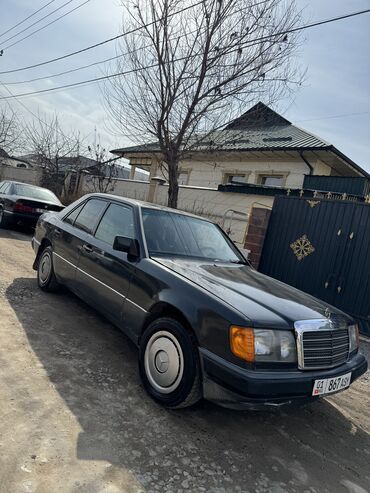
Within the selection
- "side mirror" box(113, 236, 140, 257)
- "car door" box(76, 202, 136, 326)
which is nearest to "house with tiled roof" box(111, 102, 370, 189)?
"car door" box(76, 202, 136, 326)

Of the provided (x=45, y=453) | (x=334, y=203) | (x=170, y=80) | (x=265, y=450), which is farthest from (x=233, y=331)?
(x=170, y=80)

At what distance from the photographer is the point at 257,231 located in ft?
26.6

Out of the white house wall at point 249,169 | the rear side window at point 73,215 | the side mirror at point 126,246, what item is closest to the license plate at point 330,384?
the side mirror at point 126,246

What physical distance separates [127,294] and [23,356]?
104 centimetres

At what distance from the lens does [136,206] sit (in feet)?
13.7

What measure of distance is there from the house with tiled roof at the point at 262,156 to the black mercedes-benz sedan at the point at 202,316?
696 cm

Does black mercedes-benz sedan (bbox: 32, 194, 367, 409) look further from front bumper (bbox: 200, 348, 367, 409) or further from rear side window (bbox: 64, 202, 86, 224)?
rear side window (bbox: 64, 202, 86, 224)

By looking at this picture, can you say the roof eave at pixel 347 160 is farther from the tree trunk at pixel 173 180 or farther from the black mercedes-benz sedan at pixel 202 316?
the black mercedes-benz sedan at pixel 202 316

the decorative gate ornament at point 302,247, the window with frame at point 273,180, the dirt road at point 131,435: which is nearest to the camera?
the dirt road at point 131,435

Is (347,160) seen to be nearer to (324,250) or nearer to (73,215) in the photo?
(324,250)

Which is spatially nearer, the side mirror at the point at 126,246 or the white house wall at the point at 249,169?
the side mirror at the point at 126,246

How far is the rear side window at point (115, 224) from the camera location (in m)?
4.08

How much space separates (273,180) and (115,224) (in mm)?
12206

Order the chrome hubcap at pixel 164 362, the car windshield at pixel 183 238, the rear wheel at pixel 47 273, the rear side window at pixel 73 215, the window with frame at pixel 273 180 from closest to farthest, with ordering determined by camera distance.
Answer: the chrome hubcap at pixel 164 362 < the car windshield at pixel 183 238 < the rear side window at pixel 73 215 < the rear wheel at pixel 47 273 < the window with frame at pixel 273 180
